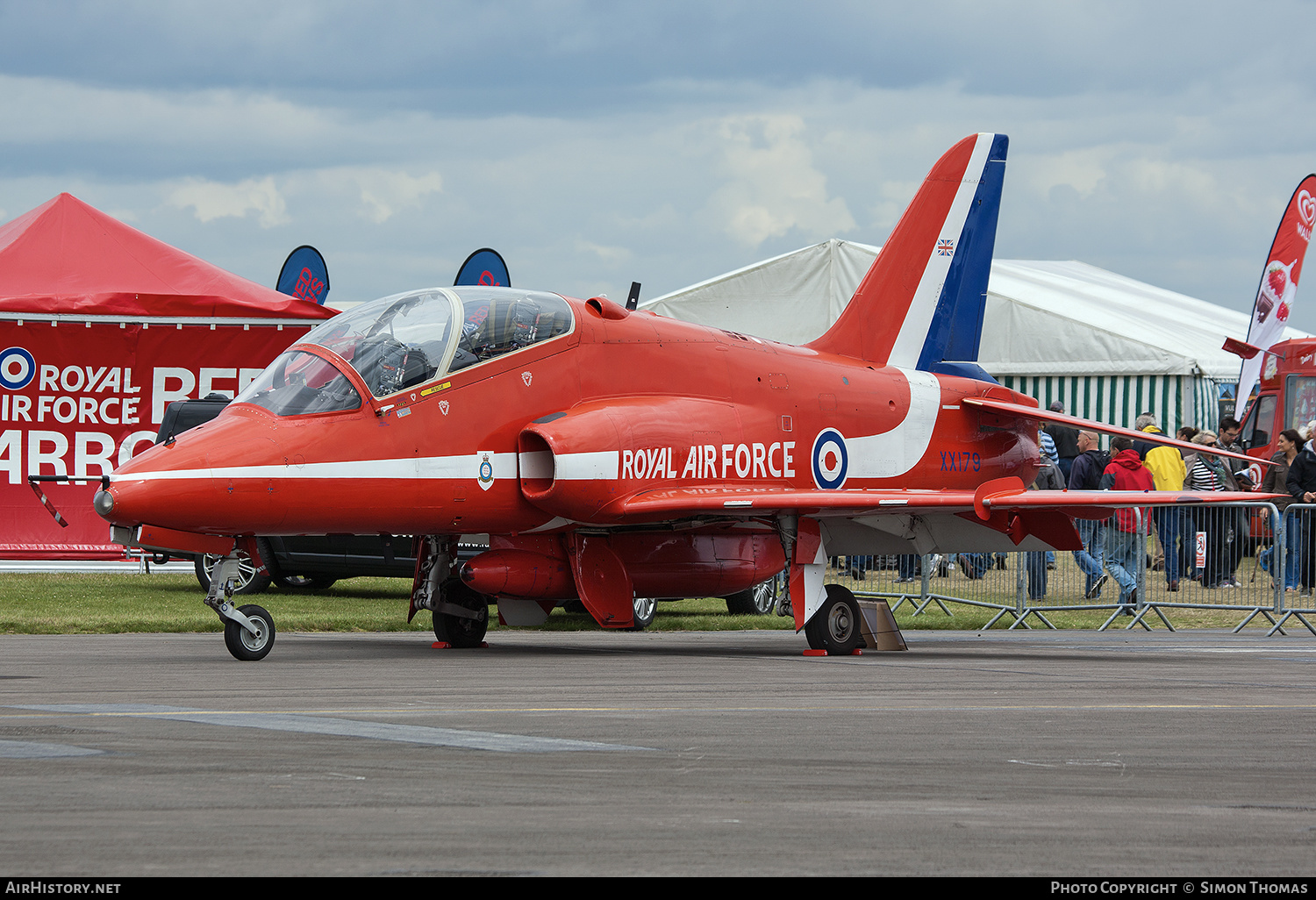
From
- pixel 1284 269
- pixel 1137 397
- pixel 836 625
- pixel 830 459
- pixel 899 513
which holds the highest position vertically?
pixel 1284 269

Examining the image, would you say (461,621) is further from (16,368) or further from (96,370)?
(16,368)

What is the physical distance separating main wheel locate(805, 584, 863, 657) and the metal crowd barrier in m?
4.32

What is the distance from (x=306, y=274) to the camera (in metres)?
25.6

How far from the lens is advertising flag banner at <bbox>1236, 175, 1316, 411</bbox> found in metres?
27.2

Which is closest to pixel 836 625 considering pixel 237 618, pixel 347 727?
pixel 237 618

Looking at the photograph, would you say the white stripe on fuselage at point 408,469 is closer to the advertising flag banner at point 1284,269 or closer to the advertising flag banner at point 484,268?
the advertising flag banner at point 484,268

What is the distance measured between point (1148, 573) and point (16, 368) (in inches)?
609

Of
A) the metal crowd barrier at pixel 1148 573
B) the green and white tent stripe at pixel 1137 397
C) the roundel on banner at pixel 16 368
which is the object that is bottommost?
the metal crowd barrier at pixel 1148 573

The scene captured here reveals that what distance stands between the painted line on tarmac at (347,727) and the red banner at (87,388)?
48.0 feet

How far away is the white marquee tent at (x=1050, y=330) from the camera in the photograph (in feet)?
97.1

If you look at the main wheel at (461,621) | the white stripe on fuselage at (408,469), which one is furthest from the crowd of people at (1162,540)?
the main wheel at (461,621)

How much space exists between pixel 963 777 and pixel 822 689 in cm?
342

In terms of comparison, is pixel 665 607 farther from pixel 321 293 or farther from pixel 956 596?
pixel 321 293

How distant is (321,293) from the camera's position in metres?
25.4
